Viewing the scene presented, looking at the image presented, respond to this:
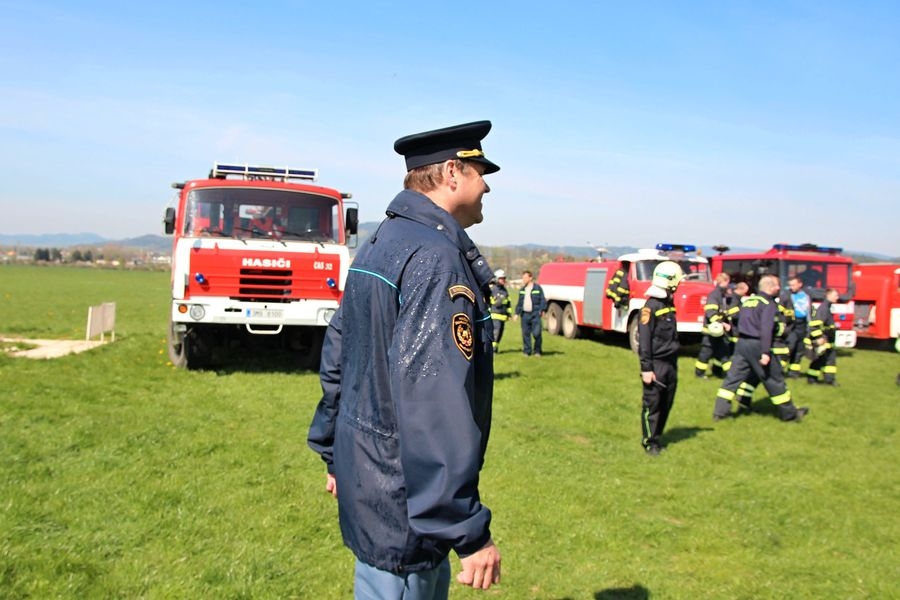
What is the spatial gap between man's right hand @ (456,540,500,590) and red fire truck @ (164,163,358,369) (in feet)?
26.8

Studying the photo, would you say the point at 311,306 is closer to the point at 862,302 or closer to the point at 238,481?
the point at 238,481

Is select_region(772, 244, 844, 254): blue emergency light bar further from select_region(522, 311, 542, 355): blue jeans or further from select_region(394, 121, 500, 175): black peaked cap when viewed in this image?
select_region(394, 121, 500, 175): black peaked cap

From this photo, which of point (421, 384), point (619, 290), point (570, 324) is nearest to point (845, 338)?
point (619, 290)

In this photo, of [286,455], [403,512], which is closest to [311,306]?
[286,455]

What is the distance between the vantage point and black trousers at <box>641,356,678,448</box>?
25.1 ft

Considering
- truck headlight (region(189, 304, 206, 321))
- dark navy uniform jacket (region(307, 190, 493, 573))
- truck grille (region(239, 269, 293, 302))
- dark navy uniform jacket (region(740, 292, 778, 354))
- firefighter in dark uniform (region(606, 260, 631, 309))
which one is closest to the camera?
dark navy uniform jacket (region(307, 190, 493, 573))

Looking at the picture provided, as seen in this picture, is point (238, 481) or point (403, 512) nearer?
→ point (403, 512)

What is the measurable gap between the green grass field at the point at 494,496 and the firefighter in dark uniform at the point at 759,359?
0.27 metres

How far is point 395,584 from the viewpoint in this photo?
2.22 m

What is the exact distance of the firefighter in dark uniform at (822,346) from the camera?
12.9 meters

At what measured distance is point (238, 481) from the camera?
5926 millimetres

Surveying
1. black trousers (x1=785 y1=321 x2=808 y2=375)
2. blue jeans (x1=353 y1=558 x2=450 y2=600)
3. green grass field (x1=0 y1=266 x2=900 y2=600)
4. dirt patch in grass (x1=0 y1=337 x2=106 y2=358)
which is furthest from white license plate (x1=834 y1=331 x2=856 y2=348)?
blue jeans (x1=353 y1=558 x2=450 y2=600)

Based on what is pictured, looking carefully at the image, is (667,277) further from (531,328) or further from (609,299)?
(609,299)

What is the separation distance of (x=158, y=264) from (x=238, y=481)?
10103 centimetres
